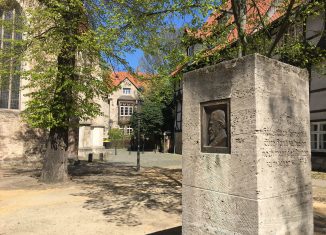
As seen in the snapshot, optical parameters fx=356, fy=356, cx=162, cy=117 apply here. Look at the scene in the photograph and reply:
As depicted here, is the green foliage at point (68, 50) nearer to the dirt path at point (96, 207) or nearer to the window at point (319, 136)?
the dirt path at point (96, 207)

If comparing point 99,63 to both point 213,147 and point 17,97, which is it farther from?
point 17,97

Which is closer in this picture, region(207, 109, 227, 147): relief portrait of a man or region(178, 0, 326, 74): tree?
region(207, 109, 227, 147): relief portrait of a man

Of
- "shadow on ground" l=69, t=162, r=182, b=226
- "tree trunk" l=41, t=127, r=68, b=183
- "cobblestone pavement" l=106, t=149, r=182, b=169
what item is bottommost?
"shadow on ground" l=69, t=162, r=182, b=226

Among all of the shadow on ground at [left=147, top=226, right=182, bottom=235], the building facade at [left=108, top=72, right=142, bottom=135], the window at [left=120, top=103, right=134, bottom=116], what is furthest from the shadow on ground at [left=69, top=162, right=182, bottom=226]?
the window at [left=120, top=103, right=134, bottom=116]

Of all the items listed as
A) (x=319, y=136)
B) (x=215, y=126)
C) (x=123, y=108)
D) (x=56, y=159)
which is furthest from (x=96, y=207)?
(x=123, y=108)

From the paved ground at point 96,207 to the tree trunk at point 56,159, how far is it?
43cm

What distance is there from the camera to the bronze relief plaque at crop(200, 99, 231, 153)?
4.85 metres

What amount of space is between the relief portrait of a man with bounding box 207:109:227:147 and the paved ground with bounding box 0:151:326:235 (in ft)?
8.17

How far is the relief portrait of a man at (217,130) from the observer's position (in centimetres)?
489

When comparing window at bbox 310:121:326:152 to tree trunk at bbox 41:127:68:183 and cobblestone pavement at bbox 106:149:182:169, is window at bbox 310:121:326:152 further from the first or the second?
tree trunk at bbox 41:127:68:183

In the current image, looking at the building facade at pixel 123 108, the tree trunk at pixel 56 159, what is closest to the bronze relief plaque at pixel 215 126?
the tree trunk at pixel 56 159

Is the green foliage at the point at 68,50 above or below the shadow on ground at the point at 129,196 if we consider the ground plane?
above

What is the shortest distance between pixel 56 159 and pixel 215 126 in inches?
385

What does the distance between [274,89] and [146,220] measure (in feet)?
14.4
